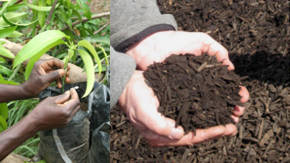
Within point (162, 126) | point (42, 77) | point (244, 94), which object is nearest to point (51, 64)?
point (42, 77)

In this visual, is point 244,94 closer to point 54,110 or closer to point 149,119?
point 149,119

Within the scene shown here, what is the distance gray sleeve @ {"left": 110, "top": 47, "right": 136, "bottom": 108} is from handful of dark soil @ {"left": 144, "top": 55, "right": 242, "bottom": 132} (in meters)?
0.04

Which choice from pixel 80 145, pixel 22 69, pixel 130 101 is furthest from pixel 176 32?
pixel 22 69

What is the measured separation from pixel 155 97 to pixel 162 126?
0.06 metres

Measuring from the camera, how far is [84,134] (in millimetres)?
808

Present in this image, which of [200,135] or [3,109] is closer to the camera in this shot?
[200,135]

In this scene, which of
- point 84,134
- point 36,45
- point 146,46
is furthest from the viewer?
point 84,134

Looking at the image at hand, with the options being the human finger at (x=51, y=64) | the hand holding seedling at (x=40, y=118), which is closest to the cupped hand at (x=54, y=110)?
the hand holding seedling at (x=40, y=118)

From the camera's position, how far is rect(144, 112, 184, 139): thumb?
1.60 feet

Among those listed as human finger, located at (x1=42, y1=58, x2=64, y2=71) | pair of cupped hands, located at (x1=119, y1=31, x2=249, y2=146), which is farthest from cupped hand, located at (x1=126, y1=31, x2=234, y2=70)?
human finger, located at (x1=42, y1=58, x2=64, y2=71)

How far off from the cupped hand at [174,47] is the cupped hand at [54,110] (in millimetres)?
168

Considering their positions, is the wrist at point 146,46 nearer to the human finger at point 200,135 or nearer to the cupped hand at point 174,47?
the cupped hand at point 174,47

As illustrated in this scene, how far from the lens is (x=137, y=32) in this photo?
522 millimetres

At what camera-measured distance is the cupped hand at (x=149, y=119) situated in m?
0.49
